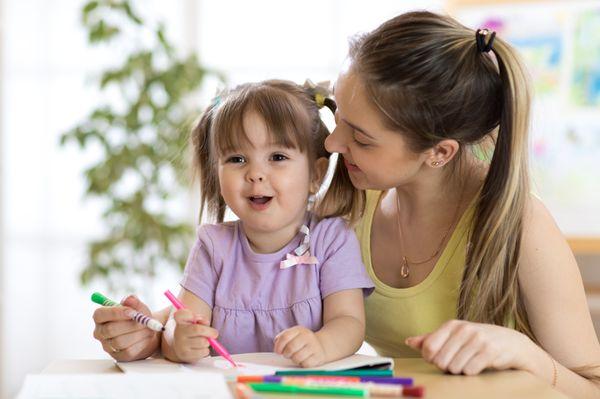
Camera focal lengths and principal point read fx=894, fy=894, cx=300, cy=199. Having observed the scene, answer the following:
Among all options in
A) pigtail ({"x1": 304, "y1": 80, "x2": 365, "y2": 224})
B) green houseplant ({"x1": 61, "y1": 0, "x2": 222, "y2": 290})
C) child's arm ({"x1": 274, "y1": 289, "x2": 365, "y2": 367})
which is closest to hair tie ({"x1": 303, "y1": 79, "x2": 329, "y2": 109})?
pigtail ({"x1": 304, "y1": 80, "x2": 365, "y2": 224})

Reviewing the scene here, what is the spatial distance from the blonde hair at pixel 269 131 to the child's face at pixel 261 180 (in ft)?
0.05

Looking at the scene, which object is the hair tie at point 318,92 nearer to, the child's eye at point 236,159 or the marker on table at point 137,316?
the child's eye at point 236,159

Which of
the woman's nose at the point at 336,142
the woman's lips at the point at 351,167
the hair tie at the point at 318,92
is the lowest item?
the woman's lips at the point at 351,167

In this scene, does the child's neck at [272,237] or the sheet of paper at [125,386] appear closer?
the sheet of paper at [125,386]

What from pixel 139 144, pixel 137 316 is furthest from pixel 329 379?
pixel 139 144

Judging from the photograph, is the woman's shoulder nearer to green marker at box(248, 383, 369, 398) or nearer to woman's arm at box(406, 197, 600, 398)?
woman's arm at box(406, 197, 600, 398)

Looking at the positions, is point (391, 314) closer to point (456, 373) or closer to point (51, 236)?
point (456, 373)

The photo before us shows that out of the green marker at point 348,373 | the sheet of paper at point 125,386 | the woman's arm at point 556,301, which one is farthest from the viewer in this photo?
the woman's arm at point 556,301

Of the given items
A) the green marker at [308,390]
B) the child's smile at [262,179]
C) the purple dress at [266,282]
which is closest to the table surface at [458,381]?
the green marker at [308,390]

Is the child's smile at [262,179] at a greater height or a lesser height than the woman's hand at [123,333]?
greater

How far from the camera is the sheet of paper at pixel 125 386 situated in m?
1.06

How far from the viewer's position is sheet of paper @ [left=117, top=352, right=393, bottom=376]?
4.02 ft

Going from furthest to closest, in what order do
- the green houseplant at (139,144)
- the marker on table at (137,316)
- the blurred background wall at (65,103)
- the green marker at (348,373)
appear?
the blurred background wall at (65,103) < the green houseplant at (139,144) < the marker on table at (137,316) < the green marker at (348,373)

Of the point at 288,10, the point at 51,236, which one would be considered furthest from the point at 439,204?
the point at 51,236
